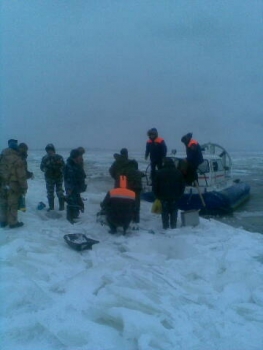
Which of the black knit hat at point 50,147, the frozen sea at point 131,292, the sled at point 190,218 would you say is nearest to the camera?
the frozen sea at point 131,292

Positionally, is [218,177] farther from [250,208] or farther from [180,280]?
[180,280]

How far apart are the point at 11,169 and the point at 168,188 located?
2.94m

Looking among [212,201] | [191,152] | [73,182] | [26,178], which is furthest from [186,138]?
[212,201]

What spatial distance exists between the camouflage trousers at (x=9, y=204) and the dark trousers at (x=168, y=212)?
2781 mm

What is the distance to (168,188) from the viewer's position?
7270 mm

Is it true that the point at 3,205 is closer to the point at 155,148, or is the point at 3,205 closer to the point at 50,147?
the point at 50,147

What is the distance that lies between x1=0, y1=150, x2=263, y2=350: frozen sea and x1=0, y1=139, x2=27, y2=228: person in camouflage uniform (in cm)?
39

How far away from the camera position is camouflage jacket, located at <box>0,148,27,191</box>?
6.46 metres

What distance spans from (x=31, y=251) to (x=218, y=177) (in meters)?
10.7

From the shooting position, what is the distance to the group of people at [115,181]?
6.54 metres

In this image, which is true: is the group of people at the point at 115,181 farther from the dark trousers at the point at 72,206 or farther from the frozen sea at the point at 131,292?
the frozen sea at the point at 131,292

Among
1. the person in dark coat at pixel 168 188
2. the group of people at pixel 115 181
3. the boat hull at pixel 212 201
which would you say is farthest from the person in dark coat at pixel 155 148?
the boat hull at pixel 212 201

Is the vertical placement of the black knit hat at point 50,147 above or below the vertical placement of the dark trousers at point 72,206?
above

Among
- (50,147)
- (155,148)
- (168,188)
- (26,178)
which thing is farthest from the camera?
(155,148)
